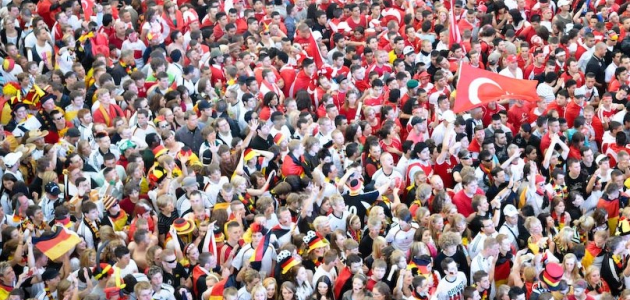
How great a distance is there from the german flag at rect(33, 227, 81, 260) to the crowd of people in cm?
2

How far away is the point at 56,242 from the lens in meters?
12.5

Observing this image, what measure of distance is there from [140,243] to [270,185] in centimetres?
232

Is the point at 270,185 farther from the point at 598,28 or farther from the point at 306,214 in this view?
A: the point at 598,28

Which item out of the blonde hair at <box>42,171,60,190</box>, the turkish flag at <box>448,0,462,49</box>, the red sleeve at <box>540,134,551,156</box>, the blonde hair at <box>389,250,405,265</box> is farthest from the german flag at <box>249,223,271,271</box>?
the turkish flag at <box>448,0,462,49</box>

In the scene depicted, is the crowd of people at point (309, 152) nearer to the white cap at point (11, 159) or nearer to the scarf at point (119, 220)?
A: the scarf at point (119, 220)

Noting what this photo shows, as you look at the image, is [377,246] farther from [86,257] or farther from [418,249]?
[86,257]

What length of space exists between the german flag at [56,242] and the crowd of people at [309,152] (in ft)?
0.08

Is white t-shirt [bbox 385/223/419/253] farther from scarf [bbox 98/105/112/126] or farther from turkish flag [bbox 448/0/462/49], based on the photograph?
turkish flag [bbox 448/0/462/49]

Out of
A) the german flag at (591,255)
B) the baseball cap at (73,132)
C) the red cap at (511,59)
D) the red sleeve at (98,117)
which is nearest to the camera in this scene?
the german flag at (591,255)

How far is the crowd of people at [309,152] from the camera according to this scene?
41.0ft

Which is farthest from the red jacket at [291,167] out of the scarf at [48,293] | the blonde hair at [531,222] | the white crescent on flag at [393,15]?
the white crescent on flag at [393,15]

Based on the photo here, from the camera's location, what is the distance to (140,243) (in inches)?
501

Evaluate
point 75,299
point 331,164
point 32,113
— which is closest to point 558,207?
point 331,164

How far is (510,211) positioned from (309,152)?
8.59 ft
